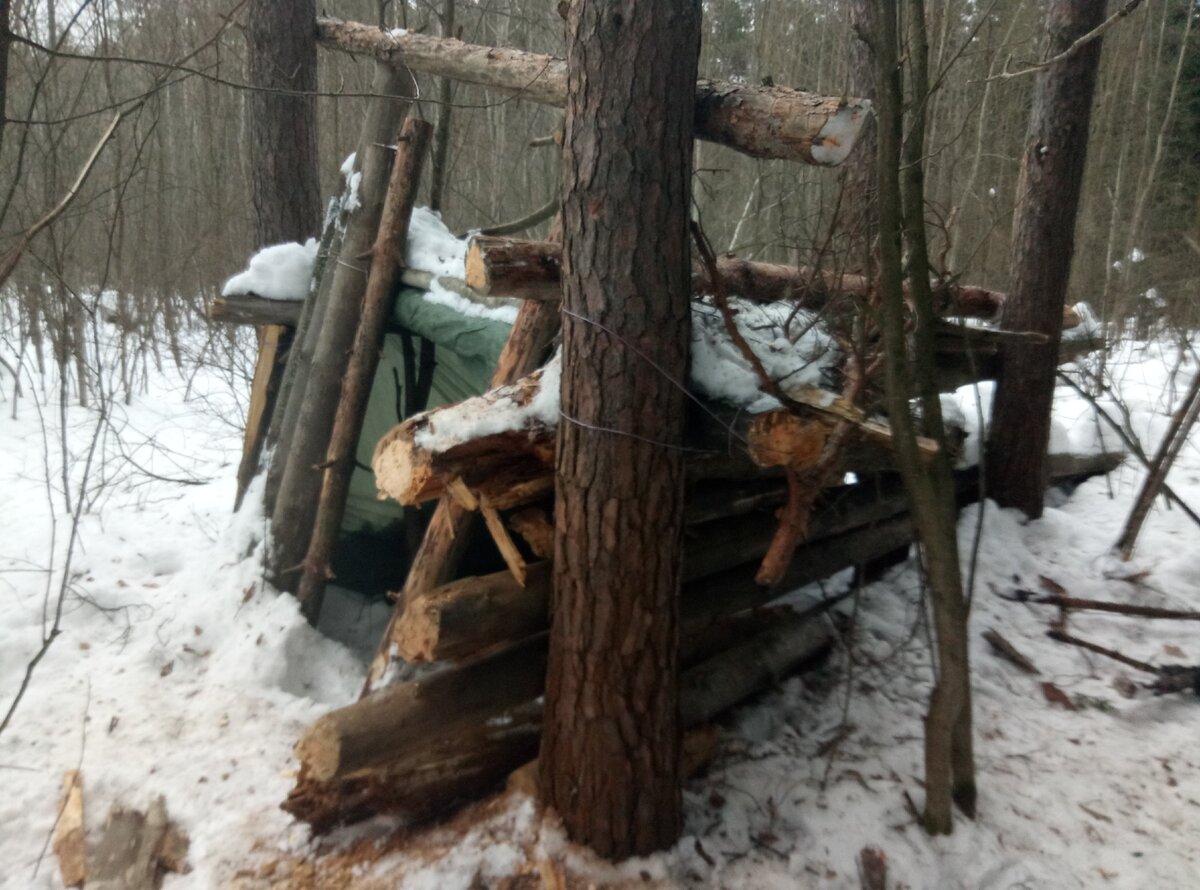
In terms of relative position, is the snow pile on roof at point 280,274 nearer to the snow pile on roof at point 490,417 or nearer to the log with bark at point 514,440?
the log with bark at point 514,440

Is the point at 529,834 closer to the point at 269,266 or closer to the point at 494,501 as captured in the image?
the point at 494,501

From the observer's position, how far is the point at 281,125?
5.72 m

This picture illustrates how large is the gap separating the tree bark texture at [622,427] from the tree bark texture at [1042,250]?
3335 millimetres

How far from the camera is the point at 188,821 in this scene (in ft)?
10.5

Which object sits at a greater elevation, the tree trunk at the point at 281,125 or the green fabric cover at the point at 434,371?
the tree trunk at the point at 281,125

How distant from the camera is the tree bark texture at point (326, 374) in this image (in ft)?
14.9

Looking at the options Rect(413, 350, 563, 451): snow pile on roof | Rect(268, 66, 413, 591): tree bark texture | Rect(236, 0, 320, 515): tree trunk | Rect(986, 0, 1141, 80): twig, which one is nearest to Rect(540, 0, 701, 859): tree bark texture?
Rect(413, 350, 563, 451): snow pile on roof

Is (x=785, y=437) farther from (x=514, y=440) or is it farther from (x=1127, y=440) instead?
(x=1127, y=440)

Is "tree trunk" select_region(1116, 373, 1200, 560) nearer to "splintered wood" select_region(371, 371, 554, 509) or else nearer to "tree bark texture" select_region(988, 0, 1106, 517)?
"tree bark texture" select_region(988, 0, 1106, 517)

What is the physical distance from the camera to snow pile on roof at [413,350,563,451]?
2.79 metres

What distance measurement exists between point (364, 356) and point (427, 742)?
2215mm

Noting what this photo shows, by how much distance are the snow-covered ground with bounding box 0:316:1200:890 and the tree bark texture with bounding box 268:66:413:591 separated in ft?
0.96

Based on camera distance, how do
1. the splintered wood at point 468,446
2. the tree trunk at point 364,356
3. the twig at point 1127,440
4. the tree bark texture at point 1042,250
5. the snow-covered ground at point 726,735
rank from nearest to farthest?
the splintered wood at point 468,446
the snow-covered ground at point 726,735
the twig at point 1127,440
the tree trunk at point 364,356
the tree bark texture at point 1042,250

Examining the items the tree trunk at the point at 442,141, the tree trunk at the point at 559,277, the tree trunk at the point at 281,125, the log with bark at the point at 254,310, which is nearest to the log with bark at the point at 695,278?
the tree trunk at the point at 559,277
